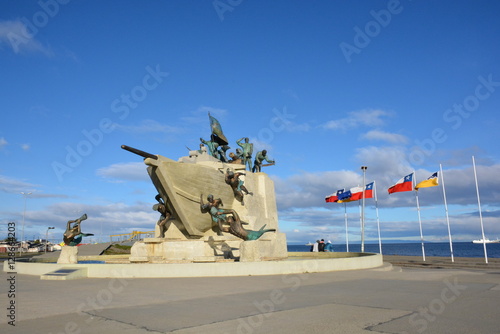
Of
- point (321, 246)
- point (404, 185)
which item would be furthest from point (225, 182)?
point (404, 185)

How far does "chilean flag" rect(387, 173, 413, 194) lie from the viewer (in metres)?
28.9

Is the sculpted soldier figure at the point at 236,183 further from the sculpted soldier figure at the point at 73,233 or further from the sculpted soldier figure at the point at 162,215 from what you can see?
the sculpted soldier figure at the point at 73,233

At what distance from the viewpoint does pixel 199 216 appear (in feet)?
66.4

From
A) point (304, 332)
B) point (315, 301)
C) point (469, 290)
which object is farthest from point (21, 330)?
point (469, 290)

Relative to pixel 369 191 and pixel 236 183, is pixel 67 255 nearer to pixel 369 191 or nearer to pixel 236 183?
pixel 236 183

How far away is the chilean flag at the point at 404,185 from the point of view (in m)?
28.9

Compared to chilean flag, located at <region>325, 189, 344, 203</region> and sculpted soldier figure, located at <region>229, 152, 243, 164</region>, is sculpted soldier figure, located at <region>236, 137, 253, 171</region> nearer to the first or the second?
sculpted soldier figure, located at <region>229, 152, 243, 164</region>

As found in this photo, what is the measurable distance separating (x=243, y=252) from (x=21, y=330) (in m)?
10.5

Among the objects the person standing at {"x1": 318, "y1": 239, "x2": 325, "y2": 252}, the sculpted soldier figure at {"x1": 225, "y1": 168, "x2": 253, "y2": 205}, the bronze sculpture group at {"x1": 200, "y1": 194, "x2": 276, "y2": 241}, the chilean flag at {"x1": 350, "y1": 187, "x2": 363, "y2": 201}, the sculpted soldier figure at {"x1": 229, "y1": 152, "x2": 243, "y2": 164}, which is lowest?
the person standing at {"x1": 318, "y1": 239, "x2": 325, "y2": 252}

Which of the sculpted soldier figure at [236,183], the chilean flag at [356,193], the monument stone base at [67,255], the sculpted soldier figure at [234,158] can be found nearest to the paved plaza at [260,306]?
the monument stone base at [67,255]

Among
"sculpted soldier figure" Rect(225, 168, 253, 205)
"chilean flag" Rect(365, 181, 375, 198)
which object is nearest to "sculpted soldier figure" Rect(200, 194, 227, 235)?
"sculpted soldier figure" Rect(225, 168, 253, 205)

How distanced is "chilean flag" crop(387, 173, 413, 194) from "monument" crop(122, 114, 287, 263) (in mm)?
11566

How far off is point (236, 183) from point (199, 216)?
2.79 m

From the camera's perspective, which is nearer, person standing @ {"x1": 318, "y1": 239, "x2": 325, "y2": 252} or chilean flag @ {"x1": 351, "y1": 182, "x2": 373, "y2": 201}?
person standing @ {"x1": 318, "y1": 239, "x2": 325, "y2": 252}
